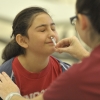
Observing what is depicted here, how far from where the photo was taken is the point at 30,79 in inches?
50.8

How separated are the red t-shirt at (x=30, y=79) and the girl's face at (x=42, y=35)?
0.12 meters

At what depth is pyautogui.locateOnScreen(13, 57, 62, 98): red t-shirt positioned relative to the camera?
1.27 m

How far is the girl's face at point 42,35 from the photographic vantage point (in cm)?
124

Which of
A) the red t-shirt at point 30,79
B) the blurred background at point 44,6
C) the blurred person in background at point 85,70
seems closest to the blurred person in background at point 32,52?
the red t-shirt at point 30,79

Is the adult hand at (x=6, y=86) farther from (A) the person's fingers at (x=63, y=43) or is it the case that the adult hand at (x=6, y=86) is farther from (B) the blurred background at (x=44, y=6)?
(B) the blurred background at (x=44, y=6)

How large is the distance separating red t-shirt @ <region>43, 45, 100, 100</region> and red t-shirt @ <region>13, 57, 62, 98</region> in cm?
44

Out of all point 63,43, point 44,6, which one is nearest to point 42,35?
point 63,43

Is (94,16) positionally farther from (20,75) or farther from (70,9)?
(70,9)

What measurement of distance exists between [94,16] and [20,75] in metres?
0.59

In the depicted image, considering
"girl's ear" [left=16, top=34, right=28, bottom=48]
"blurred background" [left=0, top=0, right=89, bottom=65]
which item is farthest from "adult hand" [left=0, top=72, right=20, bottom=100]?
"blurred background" [left=0, top=0, right=89, bottom=65]

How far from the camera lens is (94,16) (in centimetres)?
82

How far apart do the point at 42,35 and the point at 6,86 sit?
1.00 ft

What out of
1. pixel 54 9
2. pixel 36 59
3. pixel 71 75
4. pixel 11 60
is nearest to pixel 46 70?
pixel 36 59

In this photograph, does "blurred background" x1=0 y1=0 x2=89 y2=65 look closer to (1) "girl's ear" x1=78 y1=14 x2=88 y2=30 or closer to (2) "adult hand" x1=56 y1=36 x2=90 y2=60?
(2) "adult hand" x1=56 y1=36 x2=90 y2=60
